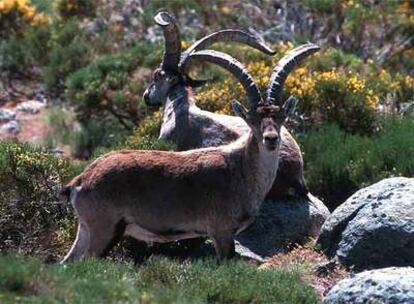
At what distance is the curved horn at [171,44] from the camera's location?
48.4ft

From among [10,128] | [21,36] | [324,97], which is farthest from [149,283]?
[21,36]

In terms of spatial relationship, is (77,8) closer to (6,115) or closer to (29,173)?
(6,115)

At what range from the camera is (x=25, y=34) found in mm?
27625

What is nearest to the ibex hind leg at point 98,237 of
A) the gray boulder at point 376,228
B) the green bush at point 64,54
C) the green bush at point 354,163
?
the gray boulder at point 376,228

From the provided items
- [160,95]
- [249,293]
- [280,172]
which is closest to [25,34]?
[160,95]

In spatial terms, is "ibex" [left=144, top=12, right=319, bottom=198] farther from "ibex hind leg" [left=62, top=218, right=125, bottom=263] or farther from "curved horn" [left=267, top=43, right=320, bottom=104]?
"ibex hind leg" [left=62, top=218, right=125, bottom=263]

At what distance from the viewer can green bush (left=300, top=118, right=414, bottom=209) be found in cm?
1488

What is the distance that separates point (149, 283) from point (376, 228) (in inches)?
106

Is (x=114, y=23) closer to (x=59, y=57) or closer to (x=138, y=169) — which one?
(x=59, y=57)

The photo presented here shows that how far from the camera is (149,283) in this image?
9297 millimetres

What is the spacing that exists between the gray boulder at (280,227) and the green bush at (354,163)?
215 centimetres

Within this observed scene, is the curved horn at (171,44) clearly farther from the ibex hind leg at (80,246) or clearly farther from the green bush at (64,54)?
the green bush at (64,54)

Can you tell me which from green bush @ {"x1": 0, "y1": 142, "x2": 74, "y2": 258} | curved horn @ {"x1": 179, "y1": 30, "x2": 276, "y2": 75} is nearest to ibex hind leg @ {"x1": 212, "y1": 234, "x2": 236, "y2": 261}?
green bush @ {"x1": 0, "y1": 142, "x2": 74, "y2": 258}

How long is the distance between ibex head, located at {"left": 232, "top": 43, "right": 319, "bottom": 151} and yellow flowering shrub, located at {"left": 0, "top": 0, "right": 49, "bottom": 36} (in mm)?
18516
